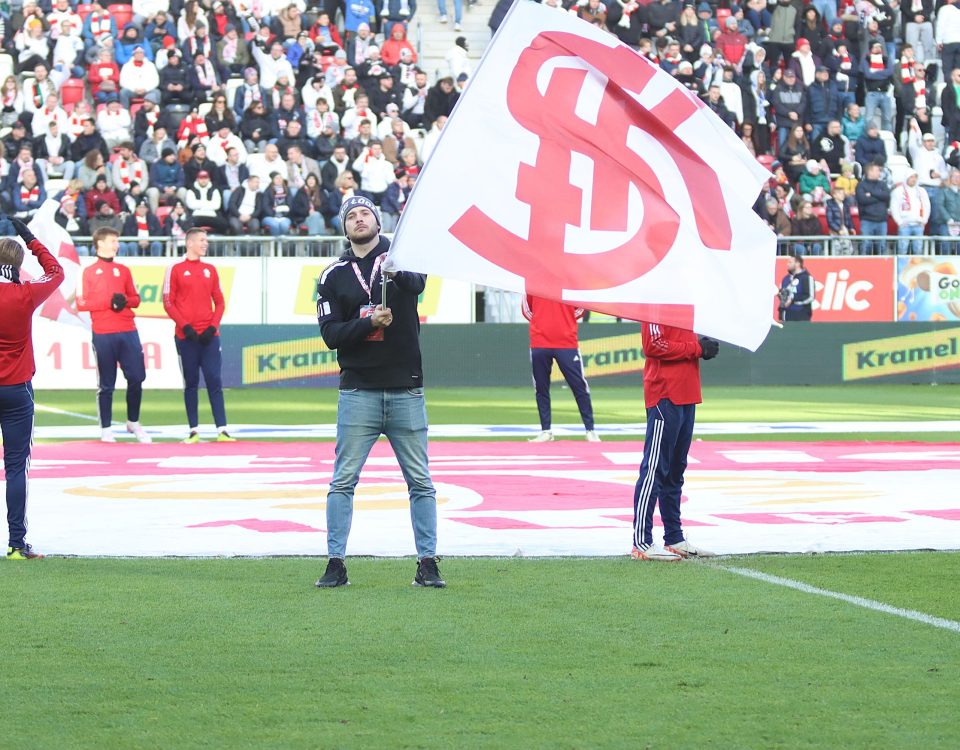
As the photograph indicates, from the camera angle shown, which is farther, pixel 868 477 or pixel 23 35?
pixel 23 35

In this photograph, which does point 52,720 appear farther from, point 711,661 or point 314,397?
point 314,397

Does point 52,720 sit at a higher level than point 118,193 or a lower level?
lower

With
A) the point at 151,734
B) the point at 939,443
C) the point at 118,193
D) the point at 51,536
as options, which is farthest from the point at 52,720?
the point at 118,193

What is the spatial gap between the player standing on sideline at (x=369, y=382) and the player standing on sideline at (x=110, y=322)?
9.39 metres

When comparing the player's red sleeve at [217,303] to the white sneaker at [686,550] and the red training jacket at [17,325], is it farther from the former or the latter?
the white sneaker at [686,550]

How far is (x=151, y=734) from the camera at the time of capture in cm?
520

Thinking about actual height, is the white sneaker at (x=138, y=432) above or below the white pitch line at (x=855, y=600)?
below

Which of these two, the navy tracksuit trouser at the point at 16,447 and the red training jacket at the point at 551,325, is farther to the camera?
the red training jacket at the point at 551,325

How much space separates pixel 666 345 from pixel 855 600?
1999 millimetres

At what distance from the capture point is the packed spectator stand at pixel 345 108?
89.2 feet

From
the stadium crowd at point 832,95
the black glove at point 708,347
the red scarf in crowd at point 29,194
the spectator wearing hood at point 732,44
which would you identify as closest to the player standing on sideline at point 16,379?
the black glove at point 708,347

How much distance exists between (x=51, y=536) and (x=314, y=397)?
15631mm

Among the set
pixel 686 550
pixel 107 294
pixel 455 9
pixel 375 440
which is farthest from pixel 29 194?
pixel 375 440

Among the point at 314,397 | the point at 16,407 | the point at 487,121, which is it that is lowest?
the point at 314,397
